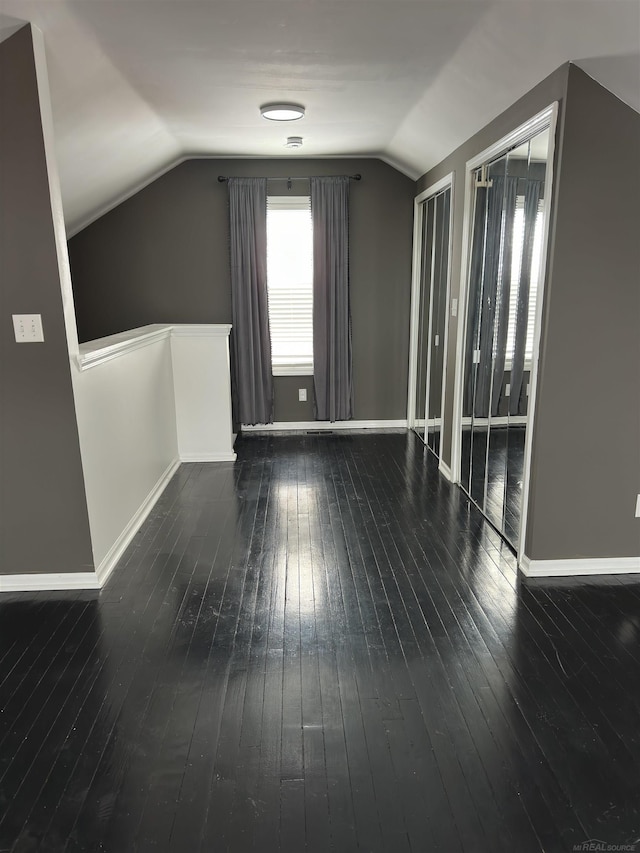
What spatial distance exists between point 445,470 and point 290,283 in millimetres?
2366

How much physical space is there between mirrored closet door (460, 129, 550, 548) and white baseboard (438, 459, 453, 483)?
10.5 inches

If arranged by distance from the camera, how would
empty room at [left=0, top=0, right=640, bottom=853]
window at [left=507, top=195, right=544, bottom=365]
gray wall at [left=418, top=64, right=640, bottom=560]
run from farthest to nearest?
window at [left=507, top=195, right=544, bottom=365]
gray wall at [left=418, top=64, right=640, bottom=560]
empty room at [left=0, top=0, right=640, bottom=853]

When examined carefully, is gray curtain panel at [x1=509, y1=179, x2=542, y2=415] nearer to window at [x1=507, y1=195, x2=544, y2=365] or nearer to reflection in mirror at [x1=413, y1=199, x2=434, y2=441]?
window at [x1=507, y1=195, x2=544, y2=365]

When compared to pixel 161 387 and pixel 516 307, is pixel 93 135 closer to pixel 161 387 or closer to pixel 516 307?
pixel 161 387

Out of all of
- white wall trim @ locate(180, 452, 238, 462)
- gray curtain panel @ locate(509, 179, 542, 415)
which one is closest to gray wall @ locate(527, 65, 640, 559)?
gray curtain panel @ locate(509, 179, 542, 415)

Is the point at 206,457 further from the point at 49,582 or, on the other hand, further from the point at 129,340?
the point at 49,582

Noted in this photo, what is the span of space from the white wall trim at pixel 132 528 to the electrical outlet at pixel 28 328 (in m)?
1.16

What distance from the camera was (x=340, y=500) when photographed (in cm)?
403

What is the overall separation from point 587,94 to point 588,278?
754 millimetres

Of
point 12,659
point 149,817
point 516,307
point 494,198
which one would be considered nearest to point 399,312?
point 494,198

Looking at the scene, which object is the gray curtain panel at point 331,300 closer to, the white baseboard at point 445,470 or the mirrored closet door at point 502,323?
the white baseboard at point 445,470

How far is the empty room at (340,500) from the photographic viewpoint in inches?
70.2

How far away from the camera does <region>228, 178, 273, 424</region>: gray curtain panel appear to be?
5.36m

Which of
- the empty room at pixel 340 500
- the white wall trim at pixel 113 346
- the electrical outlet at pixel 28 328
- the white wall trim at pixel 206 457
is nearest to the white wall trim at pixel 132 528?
the empty room at pixel 340 500
